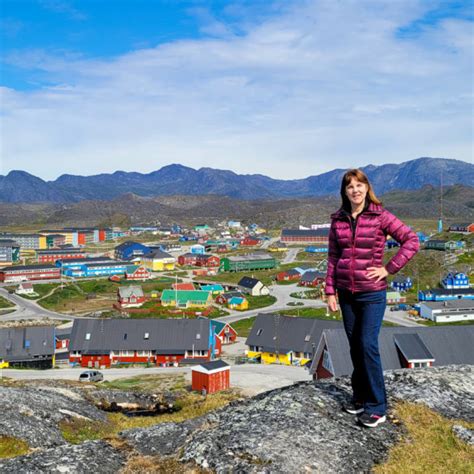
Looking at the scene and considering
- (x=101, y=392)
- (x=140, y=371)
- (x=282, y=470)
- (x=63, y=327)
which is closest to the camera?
(x=282, y=470)

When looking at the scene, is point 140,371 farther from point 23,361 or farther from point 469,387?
point 469,387

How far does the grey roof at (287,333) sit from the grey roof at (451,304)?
2746 cm

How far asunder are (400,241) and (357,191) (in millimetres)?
1004

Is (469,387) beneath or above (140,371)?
above

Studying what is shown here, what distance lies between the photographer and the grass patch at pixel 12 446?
37.7 feet

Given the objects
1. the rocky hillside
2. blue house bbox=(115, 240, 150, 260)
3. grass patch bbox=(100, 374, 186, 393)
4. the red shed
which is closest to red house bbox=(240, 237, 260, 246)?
blue house bbox=(115, 240, 150, 260)

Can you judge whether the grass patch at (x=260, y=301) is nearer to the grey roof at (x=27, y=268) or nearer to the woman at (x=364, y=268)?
the grey roof at (x=27, y=268)

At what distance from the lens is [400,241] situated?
7.38m

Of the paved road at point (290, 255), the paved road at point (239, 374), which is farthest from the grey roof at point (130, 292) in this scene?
the paved road at point (290, 255)

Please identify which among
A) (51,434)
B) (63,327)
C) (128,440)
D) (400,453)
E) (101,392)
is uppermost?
(400,453)

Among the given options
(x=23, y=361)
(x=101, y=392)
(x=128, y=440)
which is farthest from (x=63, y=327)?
(x=128, y=440)

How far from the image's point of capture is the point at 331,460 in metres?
6.98

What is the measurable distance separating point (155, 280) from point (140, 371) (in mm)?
65404

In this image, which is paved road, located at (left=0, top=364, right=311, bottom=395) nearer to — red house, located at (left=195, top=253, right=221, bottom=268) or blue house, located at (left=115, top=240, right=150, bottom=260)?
red house, located at (left=195, top=253, right=221, bottom=268)
